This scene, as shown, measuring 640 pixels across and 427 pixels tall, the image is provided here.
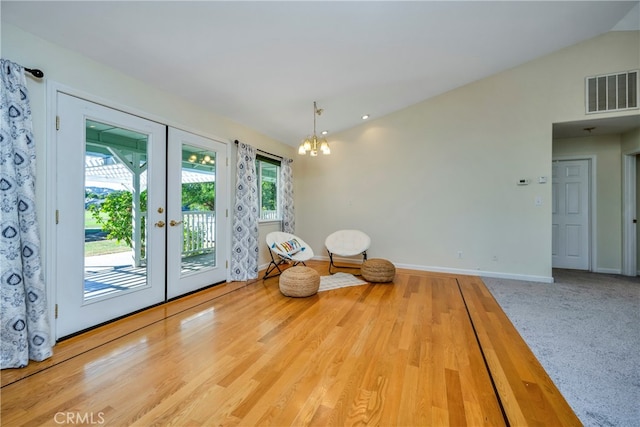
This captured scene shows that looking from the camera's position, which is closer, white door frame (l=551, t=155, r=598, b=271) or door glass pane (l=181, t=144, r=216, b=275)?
door glass pane (l=181, t=144, r=216, b=275)

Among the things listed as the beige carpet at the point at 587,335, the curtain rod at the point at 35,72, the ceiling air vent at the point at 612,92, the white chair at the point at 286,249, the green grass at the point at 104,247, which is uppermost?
the ceiling air vent at the point at 612,92

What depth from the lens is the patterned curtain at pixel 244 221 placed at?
4.02m

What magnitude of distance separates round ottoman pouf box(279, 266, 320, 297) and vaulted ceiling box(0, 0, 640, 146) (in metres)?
2.41

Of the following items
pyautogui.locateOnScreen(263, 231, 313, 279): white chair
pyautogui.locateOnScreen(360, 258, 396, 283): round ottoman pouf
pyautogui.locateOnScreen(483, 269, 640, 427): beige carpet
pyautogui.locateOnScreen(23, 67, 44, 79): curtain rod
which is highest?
pyautogui.locateOnScreen(23, 67, 44, 79): curtain rod

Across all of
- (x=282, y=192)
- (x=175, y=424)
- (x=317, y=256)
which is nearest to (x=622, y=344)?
(x=175, y=424)

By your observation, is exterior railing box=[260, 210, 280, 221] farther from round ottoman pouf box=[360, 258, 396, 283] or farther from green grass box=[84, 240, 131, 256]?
green grass box=[84, 240, 131, 256]

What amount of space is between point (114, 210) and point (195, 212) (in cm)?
99

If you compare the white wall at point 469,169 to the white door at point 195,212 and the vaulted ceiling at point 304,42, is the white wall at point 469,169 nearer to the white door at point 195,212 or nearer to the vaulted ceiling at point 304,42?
the vaulted ceiling at point 304,42

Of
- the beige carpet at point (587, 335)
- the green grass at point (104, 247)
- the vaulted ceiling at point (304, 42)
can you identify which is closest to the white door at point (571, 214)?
the beige carpet at point (587, 335)

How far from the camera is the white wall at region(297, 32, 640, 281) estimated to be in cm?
400

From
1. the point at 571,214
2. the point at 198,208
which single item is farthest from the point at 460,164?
the point at 198,208

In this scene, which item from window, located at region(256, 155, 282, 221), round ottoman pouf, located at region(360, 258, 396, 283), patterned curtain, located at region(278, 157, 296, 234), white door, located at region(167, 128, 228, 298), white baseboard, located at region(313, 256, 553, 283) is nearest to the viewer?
white door, located at region(167, 128, 228, 298)

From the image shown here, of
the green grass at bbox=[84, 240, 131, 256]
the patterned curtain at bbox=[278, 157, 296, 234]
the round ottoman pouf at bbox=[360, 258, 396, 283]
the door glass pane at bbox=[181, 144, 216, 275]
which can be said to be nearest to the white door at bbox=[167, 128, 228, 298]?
the door glass pane at bbox=[181, 144, 216, 275]

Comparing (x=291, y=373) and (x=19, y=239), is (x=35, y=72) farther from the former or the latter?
(x=291, y=373)
